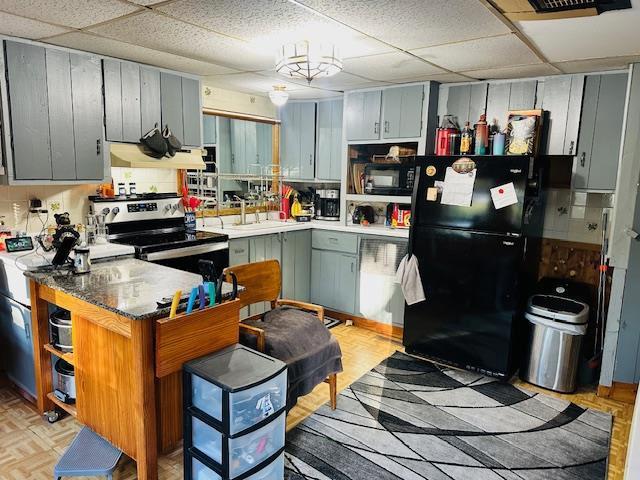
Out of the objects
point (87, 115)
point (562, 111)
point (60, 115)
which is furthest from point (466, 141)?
point (60, 115)

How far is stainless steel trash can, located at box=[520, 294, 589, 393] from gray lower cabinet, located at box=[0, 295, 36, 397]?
10.7 ft

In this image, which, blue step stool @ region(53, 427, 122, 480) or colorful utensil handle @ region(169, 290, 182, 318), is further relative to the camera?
blue step stool @ region(53, 427, 122, 480)

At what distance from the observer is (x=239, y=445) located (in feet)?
6.01

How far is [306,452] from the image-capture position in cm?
240

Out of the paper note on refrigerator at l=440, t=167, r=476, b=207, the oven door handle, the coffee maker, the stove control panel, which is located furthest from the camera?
the coffee maker

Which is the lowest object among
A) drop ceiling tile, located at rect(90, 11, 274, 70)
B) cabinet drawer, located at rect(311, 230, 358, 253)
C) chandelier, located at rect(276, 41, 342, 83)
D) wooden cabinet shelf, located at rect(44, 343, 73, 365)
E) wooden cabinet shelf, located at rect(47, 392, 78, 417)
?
wooden cabinet shelf, located at rect(47, 392, 78, 417)

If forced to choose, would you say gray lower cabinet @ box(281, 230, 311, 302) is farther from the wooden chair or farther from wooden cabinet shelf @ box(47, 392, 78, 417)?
wooden cabinet shelf @ box(47, 392, 78, 417)

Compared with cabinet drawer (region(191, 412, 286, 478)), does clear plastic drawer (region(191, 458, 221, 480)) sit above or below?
below

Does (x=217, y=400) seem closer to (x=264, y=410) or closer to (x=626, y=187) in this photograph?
(x=264, y=410)

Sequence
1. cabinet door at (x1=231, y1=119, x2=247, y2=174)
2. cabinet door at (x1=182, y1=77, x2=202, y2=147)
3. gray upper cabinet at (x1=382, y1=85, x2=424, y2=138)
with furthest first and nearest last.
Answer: cabinet door at (x1=231, y1=119, x2=247, y2=174), gray upper cabinet at (x1=382, y1=85, x2=424, y2=138), cabinet door at (x1=182, y1=77, x2=202, y2=147)

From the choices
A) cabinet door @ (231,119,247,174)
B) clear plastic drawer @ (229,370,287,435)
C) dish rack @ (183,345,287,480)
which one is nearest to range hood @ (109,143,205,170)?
cabinet door @ (231,119,247,174)

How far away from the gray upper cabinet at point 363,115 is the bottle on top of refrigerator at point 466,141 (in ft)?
2.90

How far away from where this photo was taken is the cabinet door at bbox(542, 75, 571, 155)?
331cm

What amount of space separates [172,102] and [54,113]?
891 millimetres
